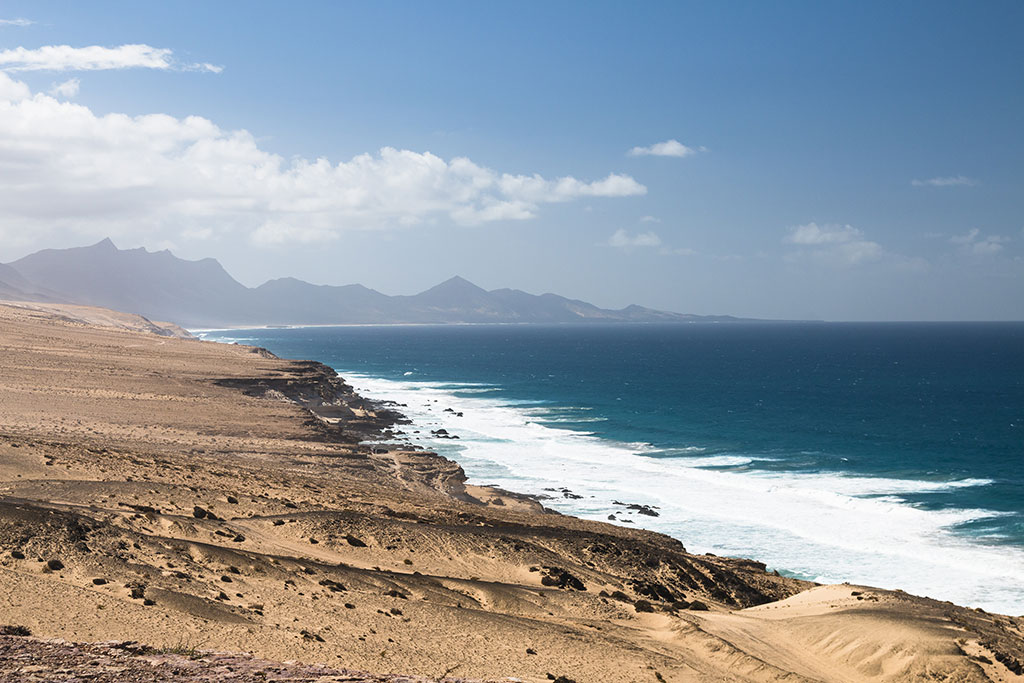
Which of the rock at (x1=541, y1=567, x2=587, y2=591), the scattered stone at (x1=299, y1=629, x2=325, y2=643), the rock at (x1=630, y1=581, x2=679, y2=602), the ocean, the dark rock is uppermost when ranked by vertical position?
the scattered stone at (x1=299, y1=629, x2=325, y2=643)

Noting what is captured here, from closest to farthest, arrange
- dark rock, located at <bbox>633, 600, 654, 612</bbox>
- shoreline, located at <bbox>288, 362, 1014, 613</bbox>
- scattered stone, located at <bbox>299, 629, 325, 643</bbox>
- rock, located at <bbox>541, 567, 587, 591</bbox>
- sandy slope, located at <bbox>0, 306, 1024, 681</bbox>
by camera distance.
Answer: scattered stone, located at <bbox>299, 629, 325, 643</bbox>
sandy slope, located at <bbox>0, 306, 1024, 681</bbox>
dark rock, located at <bbox>633, 600, 654, 612</bbox>
rock, located at <bbox>541, 567, 587, 591</bbox>
shoreline, located at <bbox>288, 362, 1014, 613</bbox>

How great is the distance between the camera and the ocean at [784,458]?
33.3 m

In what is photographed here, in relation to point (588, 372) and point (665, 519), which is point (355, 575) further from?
point (588, 372)

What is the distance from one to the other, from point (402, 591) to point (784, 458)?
1615 inches

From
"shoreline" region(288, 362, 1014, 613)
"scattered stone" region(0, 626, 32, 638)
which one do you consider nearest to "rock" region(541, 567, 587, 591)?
"scattered stone" region(0, 626, 32, 638)

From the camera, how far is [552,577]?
70.4 feet

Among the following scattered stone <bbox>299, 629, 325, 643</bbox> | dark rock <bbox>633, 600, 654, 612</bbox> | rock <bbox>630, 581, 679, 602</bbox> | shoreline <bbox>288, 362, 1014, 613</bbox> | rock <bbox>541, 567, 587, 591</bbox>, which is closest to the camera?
scattered stone <bbox>299, 629, 325, 643</bbox>

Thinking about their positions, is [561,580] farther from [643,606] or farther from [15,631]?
[15,631]

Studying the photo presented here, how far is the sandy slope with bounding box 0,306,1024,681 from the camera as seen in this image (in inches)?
602

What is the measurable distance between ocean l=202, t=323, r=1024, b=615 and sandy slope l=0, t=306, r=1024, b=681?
28.2 ft

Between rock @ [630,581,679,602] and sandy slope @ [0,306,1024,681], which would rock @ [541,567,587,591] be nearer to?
sandy slope @ [0,306,1024,681]

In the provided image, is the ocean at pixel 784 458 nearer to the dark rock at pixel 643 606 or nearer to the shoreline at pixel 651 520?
the shoreline at pixel 651 520

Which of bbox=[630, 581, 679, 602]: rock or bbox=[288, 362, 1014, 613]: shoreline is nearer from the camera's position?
bbox=[630, 581, 679, 602]: rock

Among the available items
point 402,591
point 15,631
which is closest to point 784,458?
point 402,591
